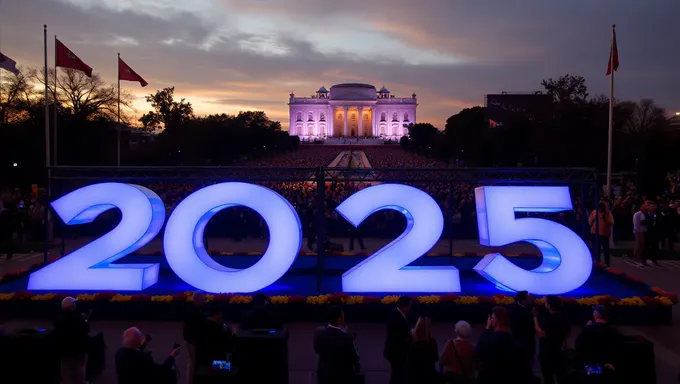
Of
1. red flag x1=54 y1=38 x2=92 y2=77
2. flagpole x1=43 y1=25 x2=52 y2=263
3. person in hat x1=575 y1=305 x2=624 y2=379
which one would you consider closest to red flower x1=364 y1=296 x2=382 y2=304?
person in hat x1=575 y1=305 x2=624 y2=379

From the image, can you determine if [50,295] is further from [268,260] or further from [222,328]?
[222,328]

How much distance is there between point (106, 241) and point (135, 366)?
5.20 metres

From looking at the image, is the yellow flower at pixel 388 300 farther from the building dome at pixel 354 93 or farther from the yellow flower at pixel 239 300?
the building dome at pixel 354 93

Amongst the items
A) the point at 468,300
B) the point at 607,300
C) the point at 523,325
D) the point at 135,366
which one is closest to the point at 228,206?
the point at 468,300

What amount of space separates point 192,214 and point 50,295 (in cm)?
282

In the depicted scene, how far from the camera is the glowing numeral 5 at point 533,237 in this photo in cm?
967

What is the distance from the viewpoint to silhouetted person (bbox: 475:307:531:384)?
521 cm

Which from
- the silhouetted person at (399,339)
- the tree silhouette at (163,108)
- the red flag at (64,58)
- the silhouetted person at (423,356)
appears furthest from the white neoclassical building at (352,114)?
the silhouetted person at (423,356)

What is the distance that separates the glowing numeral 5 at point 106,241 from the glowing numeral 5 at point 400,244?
331 centimetres

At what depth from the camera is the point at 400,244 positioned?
9.73 metres

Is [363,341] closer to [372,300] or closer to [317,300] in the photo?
[372,300]

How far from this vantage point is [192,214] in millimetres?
9797

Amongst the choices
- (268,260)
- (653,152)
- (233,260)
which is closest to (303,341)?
(268,260)

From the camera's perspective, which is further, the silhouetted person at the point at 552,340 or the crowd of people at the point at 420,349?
the silhouetted person at the point at 552,340
